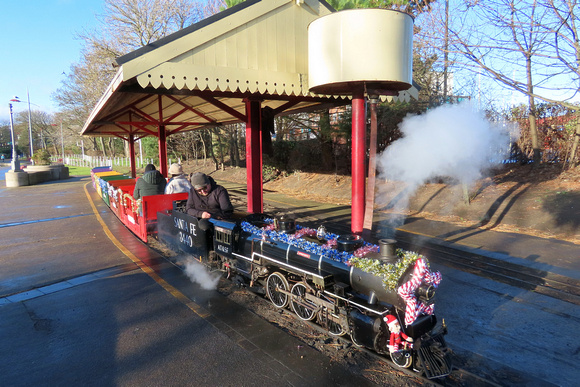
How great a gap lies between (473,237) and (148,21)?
2510 cm

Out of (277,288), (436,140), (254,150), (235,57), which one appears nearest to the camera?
(277,288)

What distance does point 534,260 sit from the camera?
6.29 meters

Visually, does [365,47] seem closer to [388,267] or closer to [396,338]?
[388,267]

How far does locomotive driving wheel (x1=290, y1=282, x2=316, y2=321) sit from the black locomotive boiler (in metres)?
0.01

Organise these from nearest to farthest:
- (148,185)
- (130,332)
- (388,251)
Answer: (388,251)
(130,332)
(148,185)

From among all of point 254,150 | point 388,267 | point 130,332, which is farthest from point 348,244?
point 254,150

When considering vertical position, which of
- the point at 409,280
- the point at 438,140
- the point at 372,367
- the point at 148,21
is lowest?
the point at 372,367

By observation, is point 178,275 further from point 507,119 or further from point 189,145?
point 189,145

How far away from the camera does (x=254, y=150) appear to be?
752cm

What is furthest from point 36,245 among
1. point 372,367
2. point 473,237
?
point 473,237

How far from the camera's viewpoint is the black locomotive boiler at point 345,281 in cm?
309

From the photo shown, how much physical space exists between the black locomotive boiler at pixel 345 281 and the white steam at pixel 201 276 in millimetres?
349

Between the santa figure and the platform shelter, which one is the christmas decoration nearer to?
the santa figure

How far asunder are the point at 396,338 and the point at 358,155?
2.96 metres
